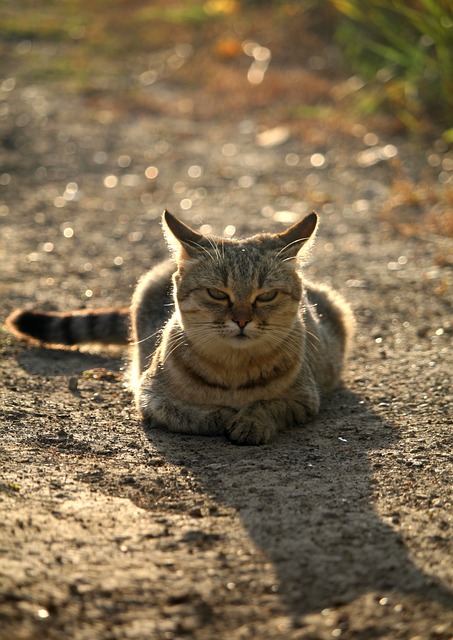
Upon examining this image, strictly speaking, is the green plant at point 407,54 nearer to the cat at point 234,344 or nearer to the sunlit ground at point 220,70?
the sunlit ground at point 220,70

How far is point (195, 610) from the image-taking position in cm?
296

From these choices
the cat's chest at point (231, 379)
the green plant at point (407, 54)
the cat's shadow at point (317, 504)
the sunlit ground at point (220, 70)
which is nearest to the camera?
the cat's shadow at point (317, 504)

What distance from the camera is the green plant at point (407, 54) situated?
9.74 m

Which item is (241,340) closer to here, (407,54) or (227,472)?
(227,472)

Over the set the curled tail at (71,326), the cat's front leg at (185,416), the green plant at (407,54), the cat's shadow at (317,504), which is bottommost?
the green plant at (407,54)

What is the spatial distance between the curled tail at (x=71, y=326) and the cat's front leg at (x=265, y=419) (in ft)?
4.91

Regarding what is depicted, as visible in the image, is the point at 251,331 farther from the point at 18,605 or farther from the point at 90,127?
the point at 90,127

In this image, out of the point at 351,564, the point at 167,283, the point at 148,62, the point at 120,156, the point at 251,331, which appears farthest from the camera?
the point at 148,62

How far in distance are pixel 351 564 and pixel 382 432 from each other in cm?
151

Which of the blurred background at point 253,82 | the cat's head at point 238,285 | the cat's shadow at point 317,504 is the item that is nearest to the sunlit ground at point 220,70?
the blurred background at point 253,82

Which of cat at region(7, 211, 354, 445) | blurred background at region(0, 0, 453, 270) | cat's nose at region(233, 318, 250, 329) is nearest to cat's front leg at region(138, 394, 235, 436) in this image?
cat at region(7, 211, 354, 445)

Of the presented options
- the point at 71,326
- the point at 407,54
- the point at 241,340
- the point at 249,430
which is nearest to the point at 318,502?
the point at 249,430

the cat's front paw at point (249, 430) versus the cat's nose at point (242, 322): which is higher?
the cat's nose at point (242, 322)

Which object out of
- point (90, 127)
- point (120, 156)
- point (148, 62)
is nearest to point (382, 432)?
point (120, 156)
